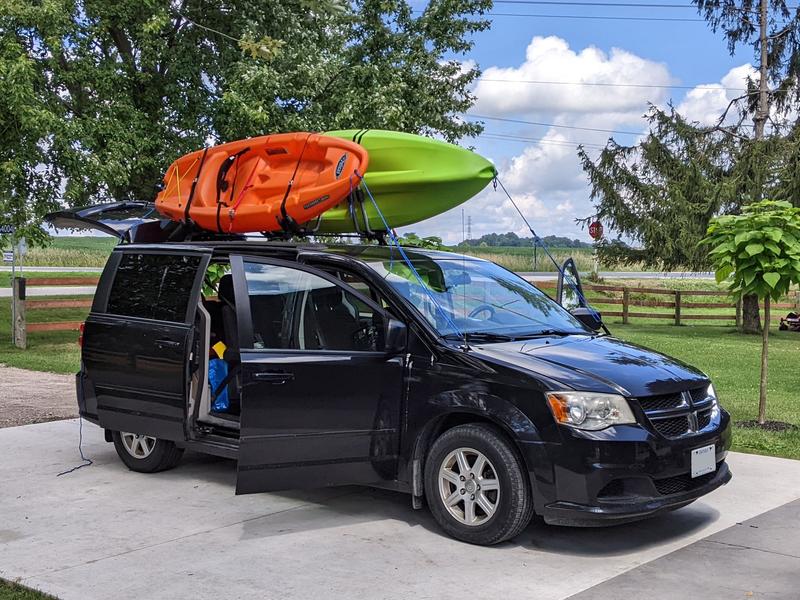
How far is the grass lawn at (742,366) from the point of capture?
8.73 m

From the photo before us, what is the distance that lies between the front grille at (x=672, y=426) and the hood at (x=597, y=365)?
0.17 meters

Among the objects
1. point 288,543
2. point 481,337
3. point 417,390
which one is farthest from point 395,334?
point 288,543

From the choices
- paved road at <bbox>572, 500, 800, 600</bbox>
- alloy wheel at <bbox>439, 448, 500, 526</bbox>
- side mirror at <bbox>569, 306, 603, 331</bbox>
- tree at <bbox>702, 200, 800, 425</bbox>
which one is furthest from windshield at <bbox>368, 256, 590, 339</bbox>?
tree at <bbox>702, 200, 800, 425</bbox>

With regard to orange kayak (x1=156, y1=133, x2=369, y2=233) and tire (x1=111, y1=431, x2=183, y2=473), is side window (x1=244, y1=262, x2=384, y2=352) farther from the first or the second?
tire (x1=111, y1=431, x2=183, y2=473)

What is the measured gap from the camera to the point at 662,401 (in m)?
5.34

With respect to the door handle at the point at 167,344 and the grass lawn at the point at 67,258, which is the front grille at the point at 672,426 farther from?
the grass lawn at the point at 67,258

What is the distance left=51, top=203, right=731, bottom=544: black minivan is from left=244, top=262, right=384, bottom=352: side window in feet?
0.04

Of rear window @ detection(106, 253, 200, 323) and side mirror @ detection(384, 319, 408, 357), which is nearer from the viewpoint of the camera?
side mirror @ detection(384, 319, 408, 357)

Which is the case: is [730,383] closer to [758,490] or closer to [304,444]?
[758,490]

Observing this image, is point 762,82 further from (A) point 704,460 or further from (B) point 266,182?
(A) point 704,460

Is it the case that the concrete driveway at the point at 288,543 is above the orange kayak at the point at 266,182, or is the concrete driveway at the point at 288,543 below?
below

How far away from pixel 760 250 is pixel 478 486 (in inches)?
188

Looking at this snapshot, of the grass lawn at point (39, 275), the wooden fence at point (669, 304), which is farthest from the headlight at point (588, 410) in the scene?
the grass lawn at point (39, 275)

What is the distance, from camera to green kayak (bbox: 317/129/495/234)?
7.10m
